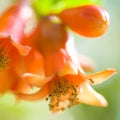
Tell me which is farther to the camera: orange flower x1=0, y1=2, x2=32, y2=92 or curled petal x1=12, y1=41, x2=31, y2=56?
orange flower x1=0, y1=2, x2=32, y2=92

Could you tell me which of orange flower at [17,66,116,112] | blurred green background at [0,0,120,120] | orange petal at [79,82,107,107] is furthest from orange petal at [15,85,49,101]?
blurred green background at [0,0,120,120]

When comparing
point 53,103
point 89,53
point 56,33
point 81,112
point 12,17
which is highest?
point 12,17

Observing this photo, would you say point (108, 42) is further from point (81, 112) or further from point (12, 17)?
point (12, 17)

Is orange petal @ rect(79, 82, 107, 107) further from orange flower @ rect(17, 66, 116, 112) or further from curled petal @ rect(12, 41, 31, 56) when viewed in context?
curled petal @ rect(12, 41, 31, 56)

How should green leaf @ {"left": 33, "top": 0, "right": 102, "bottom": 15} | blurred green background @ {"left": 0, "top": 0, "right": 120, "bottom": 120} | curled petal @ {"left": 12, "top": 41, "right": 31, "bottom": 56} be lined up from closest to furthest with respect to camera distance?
1. curled petal @ {"left": 12, "top": 41, "right": 31, "bottom": 56}
2. green leaf @ {"left": 33, "top": 0, "right": 102, "bottom": 15}
3. blurred green background @ {"left": 0, "top": 0, "right": 120, "bottom": 120}

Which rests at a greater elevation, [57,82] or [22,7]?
[22,7]

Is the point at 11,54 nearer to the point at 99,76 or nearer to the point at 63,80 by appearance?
the point at 63,80

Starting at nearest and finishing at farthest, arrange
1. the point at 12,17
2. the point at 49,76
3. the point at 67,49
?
the point at 49,76, the point at 67,49, the point at 12,17

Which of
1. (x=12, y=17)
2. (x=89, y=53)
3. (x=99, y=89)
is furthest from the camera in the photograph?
(x=89, y=53)

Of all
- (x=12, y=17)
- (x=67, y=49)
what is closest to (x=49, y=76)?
(x=67, y=49)
